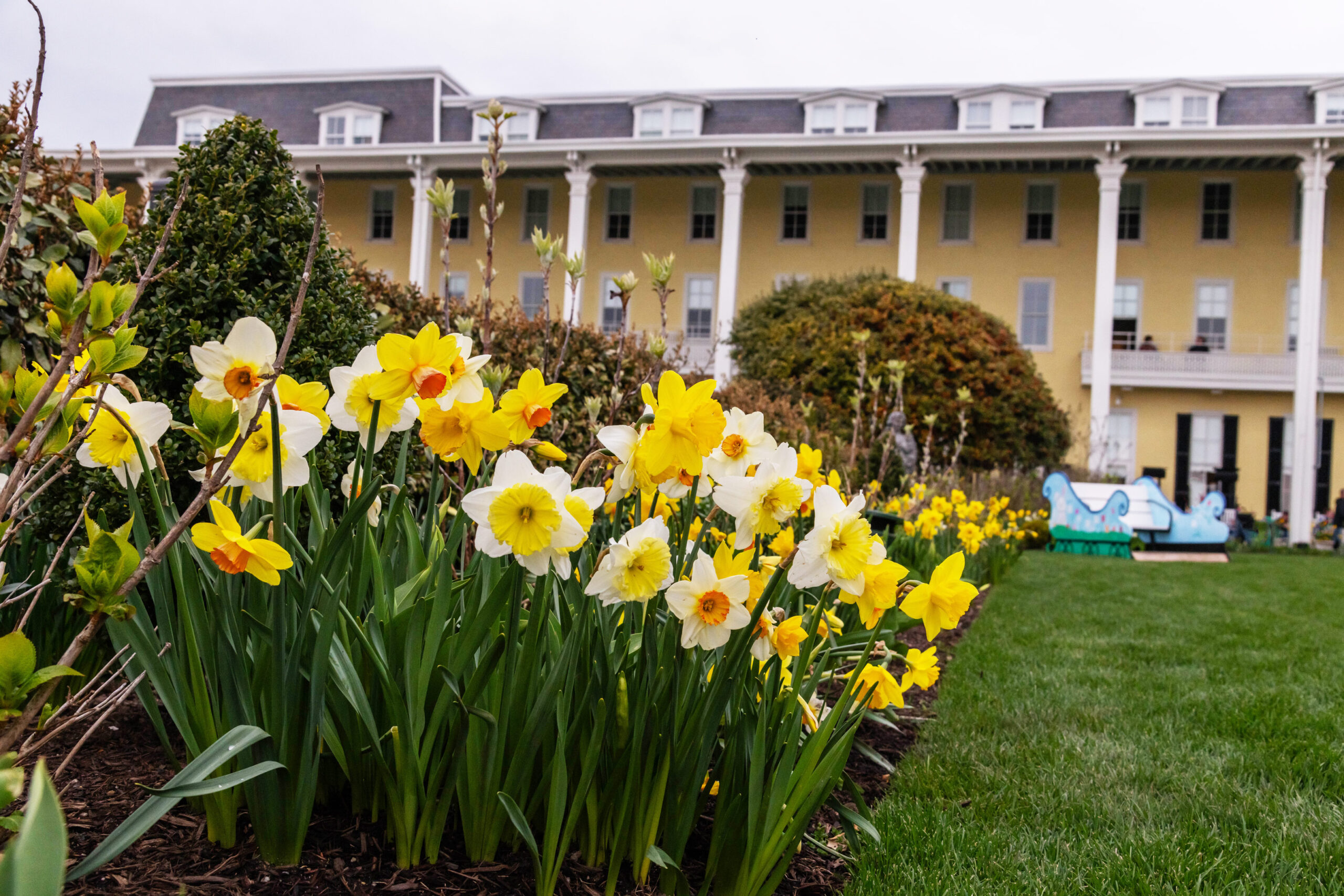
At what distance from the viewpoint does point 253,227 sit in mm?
2557

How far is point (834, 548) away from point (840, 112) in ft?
76.1

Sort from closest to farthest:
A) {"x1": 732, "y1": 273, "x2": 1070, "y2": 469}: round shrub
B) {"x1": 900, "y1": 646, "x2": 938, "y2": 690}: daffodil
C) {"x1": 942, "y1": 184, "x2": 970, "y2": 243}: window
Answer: {"x1": 900, "y1": 646, "x2": 938, "y2": 690}: daffodil → {"x1": 732, "y1": 273, "x2": 1070, "y2": 469}: round shrub → {"x1": 942, "y1": 184, "x2": 970, "y2": 243}: window

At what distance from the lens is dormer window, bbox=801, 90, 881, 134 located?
22.8 m

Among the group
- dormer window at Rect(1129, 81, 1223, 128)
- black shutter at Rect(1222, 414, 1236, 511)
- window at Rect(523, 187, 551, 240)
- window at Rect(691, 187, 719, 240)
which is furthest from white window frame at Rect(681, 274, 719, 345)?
black shutter at Rect(1222, 414, 1236, 511)

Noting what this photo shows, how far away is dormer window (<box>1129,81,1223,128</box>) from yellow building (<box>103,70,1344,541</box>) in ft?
0.16

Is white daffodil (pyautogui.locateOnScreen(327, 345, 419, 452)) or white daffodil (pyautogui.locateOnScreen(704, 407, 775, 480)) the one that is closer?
white daffodil (pyautogui.locateOnScreen(327, 345, 419, 452))

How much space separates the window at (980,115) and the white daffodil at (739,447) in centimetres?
2308

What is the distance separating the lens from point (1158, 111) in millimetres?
21812

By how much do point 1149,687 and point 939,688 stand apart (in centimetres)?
101

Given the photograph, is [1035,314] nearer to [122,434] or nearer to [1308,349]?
[1308,349]

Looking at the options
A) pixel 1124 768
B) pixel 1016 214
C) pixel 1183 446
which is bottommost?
pixel 1124 768

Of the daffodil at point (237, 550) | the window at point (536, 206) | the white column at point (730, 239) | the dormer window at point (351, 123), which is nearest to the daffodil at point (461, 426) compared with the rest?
the daffodil at point (237, 550)

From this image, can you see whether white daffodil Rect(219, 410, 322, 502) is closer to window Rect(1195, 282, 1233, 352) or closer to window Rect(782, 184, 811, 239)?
window Rect(782, 184, 811, 239)

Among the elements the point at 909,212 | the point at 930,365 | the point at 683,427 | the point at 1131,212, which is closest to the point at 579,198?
the point at 909,212
